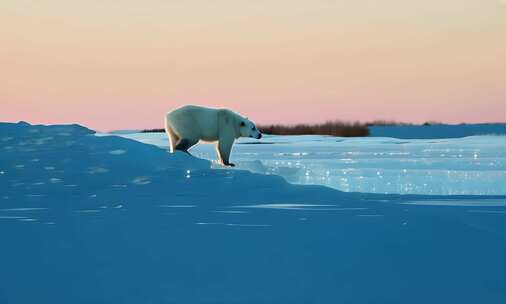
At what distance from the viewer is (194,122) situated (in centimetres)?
1251

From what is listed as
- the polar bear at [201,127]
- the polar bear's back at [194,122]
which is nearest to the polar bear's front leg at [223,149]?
the polar bear at [201,127]

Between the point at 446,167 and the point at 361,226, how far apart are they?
7605 millimetres

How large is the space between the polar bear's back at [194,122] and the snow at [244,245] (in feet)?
15.1

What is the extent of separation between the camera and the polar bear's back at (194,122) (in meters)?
12.5

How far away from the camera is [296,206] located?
244 inches

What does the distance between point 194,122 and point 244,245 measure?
8418 millimetres

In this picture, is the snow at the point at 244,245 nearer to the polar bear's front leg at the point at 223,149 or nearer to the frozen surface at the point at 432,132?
the polar bear's front leg at the point at 223,149

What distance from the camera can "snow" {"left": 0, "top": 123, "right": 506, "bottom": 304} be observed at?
127 inches

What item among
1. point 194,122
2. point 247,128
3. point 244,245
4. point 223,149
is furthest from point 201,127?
point 244,245

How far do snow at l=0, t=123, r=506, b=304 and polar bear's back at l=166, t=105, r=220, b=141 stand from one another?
4.59m

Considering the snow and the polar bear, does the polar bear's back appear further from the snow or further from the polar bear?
the snow

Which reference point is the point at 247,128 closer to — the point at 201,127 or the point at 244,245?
the point at 201,127

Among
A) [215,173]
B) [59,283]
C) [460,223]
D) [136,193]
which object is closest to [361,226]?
[460,223]

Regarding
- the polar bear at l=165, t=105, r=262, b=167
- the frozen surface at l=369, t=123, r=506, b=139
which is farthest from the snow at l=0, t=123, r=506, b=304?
the frozen surface at l=369, t=123, r=506, b=139
